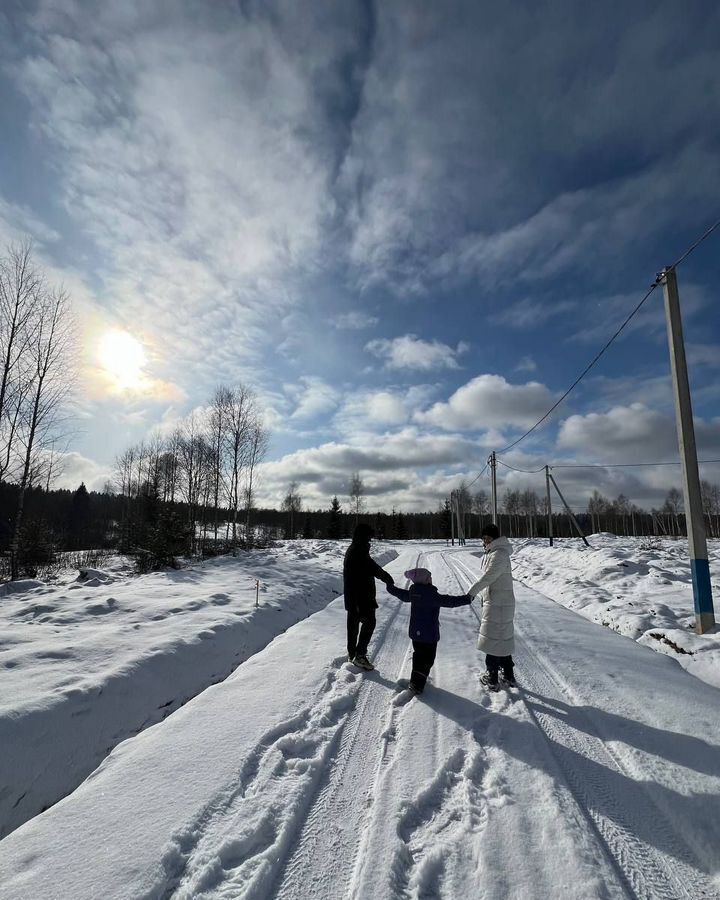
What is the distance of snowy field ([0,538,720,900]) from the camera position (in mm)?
2250

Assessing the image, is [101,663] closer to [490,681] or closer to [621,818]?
[490,681]

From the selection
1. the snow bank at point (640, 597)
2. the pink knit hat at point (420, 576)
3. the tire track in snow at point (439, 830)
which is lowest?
the tire track in snow at point (439, 830)

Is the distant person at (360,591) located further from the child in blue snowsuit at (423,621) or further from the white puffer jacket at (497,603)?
the white puffer jacket at (497,603)

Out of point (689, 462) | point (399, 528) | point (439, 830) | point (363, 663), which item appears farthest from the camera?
point (399, 528)

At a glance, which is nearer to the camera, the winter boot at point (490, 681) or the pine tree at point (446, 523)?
the winter boot at point (490, 681)

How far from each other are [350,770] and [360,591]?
2534mm

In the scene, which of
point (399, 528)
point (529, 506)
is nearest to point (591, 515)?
point (529, 506)

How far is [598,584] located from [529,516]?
228ft

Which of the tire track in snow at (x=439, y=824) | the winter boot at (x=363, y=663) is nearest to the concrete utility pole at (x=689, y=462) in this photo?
the winter boot at (x=363, y=663)

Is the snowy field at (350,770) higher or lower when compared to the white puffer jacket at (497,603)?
lower

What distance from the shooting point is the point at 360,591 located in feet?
18.5

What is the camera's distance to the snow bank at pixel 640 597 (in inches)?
236

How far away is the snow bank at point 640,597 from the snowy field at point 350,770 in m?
0.14

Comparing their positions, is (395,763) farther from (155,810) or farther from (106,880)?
(106,880)
